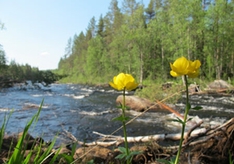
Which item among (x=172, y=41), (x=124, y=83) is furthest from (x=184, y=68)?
(x=172, y=41)

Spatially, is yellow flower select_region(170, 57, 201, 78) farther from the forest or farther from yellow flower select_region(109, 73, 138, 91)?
the forest

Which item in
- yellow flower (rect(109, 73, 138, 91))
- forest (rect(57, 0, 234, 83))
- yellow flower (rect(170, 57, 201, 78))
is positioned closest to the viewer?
yellow flower (rect(170, 57, 201, 78))

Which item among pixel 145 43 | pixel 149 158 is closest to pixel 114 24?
pixel 145 43

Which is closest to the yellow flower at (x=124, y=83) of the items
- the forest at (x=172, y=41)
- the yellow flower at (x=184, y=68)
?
the yellow flower at (x=184, y=68)

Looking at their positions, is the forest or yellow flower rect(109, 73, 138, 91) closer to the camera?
yellow flower rect(109, 73, 138, 91)

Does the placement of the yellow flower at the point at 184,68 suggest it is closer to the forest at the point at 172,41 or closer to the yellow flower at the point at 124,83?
the yellow flower at the point at 124,83

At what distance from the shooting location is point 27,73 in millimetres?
40344

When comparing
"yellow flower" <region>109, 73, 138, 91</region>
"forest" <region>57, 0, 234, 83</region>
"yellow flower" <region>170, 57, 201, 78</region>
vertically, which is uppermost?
"forest" <region>57, 0, 234, 83</region>

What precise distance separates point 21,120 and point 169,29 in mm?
24054

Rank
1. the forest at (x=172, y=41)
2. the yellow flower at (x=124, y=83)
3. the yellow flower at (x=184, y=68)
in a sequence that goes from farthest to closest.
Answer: the forest at (x=172, y=41) → the yellow flower at (x=124, y=83) → the yellow flower at (x=184, y=68)

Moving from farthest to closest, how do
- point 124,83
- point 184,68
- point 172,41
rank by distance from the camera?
point 172,41 → point 124,83 → point 184,68

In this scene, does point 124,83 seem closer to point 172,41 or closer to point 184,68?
point 184,68

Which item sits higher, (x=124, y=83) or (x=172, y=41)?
(x=172, y=41)

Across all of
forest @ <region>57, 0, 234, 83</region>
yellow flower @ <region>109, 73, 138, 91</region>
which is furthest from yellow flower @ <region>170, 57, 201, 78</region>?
forest @ <region>57, 0, 234, 83</region>
